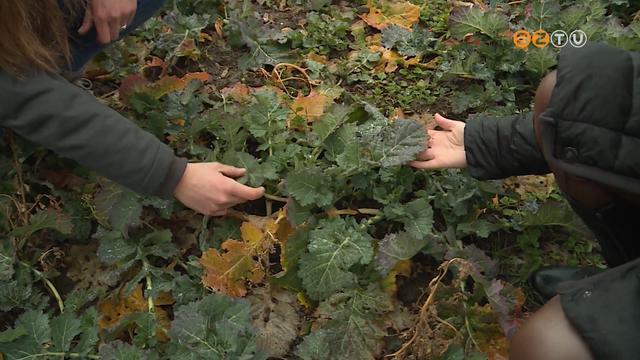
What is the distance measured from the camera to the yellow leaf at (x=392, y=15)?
7.50ft

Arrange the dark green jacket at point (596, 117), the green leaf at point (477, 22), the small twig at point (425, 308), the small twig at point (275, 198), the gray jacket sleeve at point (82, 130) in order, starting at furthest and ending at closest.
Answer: the green leaf at point (477, 22) → the small twig at point (275, 198) → the small twig at point (425, 308) → the gray jacket sleeve at point (82, 130) → the dark green jacket at point (596, 117)

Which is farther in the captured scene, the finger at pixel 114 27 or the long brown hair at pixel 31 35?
the finger at pixel 114 27

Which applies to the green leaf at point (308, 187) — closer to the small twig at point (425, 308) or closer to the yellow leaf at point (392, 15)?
the small twig at point (425, 308)

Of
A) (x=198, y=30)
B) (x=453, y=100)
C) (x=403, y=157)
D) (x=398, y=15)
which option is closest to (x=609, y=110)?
(x=403, y=157)

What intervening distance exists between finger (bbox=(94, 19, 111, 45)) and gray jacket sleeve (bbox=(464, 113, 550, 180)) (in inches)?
36.0

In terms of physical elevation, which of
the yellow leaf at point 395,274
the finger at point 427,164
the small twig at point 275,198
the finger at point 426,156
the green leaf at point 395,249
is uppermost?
the finger at point 426,156

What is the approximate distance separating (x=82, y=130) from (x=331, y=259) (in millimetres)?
628

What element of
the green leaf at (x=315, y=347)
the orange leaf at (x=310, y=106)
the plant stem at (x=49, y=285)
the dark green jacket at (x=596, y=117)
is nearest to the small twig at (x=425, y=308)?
the green leaf at (x=315, y=347)

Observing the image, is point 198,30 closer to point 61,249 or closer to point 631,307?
point 61,249

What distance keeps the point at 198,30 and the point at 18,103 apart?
790mm

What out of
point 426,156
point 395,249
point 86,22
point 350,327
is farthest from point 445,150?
point 86,22

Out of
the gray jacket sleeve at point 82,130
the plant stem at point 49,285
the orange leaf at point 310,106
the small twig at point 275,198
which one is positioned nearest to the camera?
the gray jacket sleeve at point 82,130

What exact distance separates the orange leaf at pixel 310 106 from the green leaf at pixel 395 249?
1.56ft

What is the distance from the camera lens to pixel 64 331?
61.4 inches
